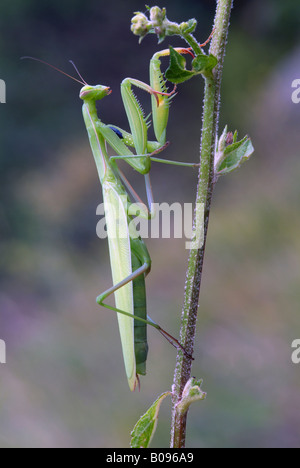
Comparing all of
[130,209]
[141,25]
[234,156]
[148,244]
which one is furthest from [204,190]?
[148,244]

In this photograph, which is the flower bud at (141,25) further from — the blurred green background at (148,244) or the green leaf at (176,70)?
the blurred green background at (148,244)

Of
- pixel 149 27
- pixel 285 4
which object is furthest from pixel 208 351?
pixel 285 4

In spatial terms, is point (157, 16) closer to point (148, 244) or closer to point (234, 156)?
point (234, 156)

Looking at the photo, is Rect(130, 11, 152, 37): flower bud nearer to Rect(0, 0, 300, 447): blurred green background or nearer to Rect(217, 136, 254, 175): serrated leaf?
Rect(217, 136, 254, 175): serrated leaf

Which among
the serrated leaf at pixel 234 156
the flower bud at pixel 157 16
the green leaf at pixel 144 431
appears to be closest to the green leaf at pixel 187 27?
the flower bud at pixel 157 16
